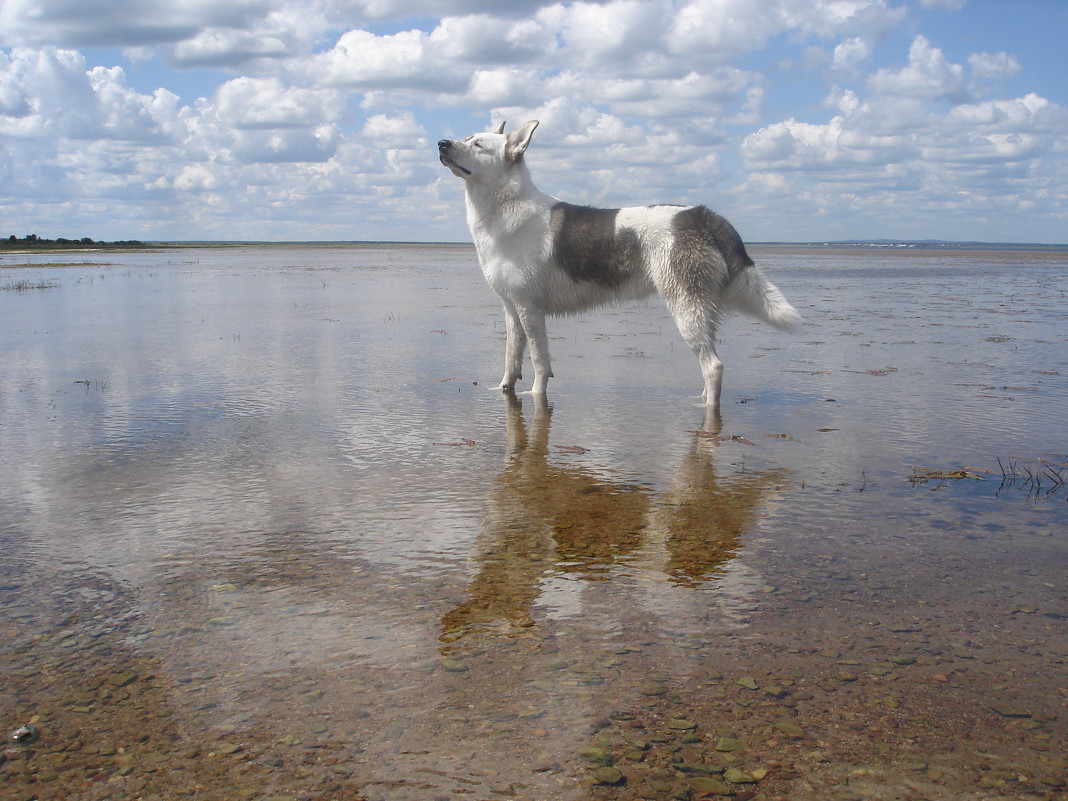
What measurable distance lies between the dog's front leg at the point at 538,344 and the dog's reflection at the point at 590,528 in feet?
6.86

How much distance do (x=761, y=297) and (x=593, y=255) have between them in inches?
63.8

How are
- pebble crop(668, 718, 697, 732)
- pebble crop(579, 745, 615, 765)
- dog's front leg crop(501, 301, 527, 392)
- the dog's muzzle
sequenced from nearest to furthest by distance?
pebble crop(579, 745, 615, 765)
pebble crop(668, 718, 697, 732)
the dog's muzzle
dog's front leg crop(501, 301, 527, 392)

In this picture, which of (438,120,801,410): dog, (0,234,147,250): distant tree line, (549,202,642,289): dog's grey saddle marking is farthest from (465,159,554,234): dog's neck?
(0,234,147,250): distant tree line

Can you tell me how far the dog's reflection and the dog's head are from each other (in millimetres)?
3047

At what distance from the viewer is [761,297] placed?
791 cm

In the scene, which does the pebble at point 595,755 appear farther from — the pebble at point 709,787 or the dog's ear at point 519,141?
the dog's ear at point 519,141

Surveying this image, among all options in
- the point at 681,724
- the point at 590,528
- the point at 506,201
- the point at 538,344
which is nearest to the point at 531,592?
the point at 590,528

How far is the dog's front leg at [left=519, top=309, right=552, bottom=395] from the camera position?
26.9 feet

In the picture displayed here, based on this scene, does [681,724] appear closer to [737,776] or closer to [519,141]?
[737,776]

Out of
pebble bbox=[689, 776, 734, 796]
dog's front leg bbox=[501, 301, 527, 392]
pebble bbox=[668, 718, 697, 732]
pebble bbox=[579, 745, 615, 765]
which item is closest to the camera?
pebble bbox=[689, 776, 734, 796]

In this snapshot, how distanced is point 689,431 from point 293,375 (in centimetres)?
472

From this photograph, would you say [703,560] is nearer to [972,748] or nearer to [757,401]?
[972,748]

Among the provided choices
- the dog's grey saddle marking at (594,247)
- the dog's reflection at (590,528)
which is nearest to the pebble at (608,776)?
the dog's reflection at (590,528)

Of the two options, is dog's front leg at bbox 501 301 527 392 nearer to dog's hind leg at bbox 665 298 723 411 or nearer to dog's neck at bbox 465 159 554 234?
dog's neck at bbox 465 159 554 234
